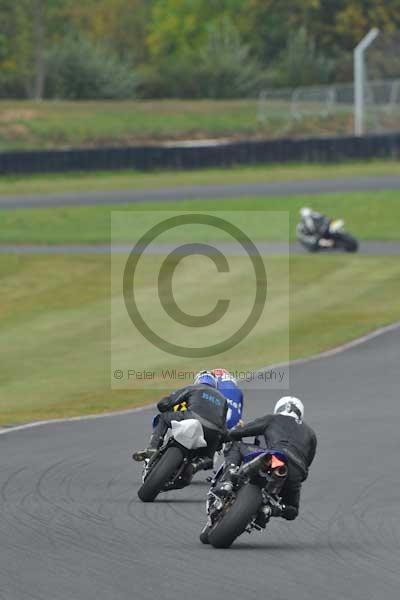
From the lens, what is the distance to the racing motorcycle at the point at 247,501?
10.8 m

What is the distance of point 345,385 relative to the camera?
2098 centimetres

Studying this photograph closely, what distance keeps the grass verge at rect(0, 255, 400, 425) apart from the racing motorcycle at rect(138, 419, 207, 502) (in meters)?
6.20

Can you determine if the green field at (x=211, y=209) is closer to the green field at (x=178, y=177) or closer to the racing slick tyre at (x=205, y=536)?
the green field at (x=178, y=177)

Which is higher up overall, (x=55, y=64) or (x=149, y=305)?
(x=55, y=64)

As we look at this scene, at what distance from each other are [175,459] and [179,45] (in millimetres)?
97711

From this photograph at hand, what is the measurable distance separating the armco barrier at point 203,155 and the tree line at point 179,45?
26.6 metres

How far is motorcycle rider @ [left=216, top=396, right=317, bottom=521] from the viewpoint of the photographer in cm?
1120

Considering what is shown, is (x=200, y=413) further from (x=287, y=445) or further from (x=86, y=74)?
(x=86, y=74)

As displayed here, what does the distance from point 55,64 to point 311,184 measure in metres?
35.2

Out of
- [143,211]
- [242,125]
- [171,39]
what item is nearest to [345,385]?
[143,211]

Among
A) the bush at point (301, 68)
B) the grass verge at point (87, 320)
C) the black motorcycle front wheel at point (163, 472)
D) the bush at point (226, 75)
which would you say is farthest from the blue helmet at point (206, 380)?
the bush at point (301, 68)

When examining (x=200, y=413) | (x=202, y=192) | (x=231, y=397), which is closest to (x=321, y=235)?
(x=202, y=192)

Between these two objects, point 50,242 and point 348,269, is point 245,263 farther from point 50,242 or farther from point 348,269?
point 50,242

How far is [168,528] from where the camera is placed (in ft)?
38.7
